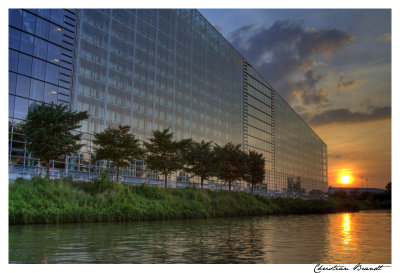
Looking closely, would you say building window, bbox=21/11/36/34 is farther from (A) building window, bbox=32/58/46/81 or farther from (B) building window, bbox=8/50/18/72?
(A) building window, bbox=32/58/46/81

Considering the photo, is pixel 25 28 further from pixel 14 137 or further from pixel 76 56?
pixel 14 137

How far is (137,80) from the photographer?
197 ft

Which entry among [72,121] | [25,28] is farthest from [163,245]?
[25,28]

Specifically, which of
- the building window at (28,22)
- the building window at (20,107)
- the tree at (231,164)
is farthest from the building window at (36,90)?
the tree at (231,164)

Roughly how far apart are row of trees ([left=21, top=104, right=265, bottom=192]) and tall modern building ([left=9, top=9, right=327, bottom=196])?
180 inches

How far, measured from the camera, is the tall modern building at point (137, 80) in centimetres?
4444

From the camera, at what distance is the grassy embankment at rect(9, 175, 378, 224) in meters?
26.1

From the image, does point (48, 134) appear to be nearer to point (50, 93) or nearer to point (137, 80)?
point (50, 93)

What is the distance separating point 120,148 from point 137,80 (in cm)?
2100

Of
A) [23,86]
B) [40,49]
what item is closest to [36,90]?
[23,86]

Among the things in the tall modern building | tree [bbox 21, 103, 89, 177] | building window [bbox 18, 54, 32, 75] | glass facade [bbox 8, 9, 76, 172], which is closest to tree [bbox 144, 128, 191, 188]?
the tall modern building

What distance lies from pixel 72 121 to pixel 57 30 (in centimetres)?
1699

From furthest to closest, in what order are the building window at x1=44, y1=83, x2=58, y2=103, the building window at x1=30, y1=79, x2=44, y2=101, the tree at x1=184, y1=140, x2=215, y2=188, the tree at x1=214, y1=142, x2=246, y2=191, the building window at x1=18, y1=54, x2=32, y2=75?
1. the tree at x1=214, y1=142, x2=246, y2=191
2. the tree at x1=184, y1=140, x2=215, y2=188
3. the building window at x1=44, y1=83, x2=58, y2=103
4. the building window at x1=30, y1=79, x2=44, y2=101
5. the building window at x1=18, y1=54, x2=32, y2=75
